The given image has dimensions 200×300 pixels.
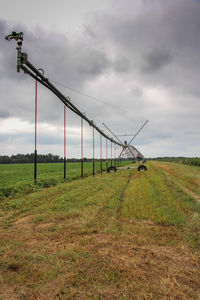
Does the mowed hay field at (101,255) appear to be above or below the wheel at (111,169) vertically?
below

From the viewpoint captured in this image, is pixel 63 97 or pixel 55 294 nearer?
pixel 55 294

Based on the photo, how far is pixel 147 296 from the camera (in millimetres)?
1996

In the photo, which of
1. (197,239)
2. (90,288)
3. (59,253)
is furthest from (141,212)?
(90,288)

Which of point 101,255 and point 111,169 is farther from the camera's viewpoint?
point 111,169

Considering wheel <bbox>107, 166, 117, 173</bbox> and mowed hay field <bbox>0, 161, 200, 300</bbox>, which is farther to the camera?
wheel <bbox>107, 166, 117, 173</bbox>

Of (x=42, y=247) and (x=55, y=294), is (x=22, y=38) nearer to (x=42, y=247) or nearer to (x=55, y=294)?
(x=42, y=247)

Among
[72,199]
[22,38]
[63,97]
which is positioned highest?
[22,38]

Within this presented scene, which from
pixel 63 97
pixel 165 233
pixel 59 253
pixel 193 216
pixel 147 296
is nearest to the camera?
pixel 147 296

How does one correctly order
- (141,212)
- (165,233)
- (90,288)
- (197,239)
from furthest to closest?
(141,212)
(165,233)
(197,239)
(90,288)

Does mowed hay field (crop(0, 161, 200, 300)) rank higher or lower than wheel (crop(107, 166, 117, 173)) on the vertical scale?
lower

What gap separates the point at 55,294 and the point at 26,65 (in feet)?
31.3

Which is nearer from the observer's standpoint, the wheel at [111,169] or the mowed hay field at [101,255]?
the mowed hay field at [101,255]

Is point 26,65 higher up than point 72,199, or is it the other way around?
point 26,65

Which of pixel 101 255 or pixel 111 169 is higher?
pixel 111 169
